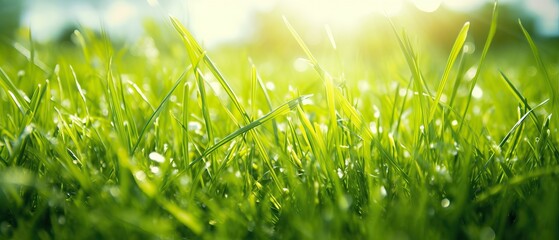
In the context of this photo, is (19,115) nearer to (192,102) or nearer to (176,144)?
(176,144)

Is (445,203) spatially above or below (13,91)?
below

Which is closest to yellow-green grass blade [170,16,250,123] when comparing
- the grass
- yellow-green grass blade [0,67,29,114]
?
the grass

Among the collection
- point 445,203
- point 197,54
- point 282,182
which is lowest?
point 445,203

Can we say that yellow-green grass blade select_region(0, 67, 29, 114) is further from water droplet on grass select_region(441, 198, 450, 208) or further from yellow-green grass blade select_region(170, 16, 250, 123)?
water droplet on grass select_region(441, 198, 450, 208)

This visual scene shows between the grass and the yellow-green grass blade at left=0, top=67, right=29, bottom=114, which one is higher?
the yellow-green grass blade at left=0, top=67, right=29, bottom=114

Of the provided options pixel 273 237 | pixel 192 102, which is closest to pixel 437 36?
pixel 192 102

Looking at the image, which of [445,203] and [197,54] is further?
[197,54]

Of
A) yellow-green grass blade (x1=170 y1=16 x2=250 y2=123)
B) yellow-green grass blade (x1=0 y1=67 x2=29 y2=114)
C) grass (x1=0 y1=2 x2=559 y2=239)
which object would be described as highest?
yellow-green grass blade (x1=0 y1=67 x2=29 y2=114)

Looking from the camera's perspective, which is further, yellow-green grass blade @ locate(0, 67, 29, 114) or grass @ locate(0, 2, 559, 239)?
yellow-green grass blade @ locate(0, 67, 29, 114)

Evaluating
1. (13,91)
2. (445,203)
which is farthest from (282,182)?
(13,91)

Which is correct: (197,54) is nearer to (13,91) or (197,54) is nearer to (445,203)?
(13,91)

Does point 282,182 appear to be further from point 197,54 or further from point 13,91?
point 13,91
